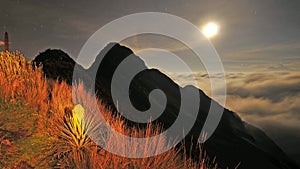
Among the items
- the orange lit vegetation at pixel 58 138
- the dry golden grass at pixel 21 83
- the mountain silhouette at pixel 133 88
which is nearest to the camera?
the orange lit vegetation at pixel 58 138

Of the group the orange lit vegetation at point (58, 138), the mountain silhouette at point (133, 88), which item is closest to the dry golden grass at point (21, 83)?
the orange lit vegetation at point (58, 138)

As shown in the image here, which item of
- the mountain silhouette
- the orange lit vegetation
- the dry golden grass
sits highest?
the mountain silhouette

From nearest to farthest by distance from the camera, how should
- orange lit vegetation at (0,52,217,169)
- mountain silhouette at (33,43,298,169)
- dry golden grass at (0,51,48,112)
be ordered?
orange lit vegetation at (0,52,217,169) < dry golden grass at (0,51,48,112) < mountain silhouette at (33,43,298,169)

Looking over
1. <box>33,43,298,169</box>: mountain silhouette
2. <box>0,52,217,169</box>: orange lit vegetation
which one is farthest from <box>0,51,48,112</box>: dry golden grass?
<box>33,43,298,169</box>: mountain silhouette

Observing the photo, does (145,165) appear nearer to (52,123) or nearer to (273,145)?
(52,123)

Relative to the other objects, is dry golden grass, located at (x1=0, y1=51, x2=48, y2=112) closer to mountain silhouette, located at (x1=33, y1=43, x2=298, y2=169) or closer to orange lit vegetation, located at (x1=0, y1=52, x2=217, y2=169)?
orange lit vegetation, located at (x1=0, y1=52, x2=217, y2=169)

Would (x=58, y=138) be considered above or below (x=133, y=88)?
below

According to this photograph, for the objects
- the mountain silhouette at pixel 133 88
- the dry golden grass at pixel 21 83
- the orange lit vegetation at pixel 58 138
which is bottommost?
the orange lit vegetation at pixel 58 138

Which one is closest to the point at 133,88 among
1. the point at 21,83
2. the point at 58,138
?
the point at 21,83

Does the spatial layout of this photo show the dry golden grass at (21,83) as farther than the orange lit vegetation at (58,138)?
Yes

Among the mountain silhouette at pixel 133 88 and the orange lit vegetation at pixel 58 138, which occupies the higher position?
the mountain silhouette at pixel 133 88

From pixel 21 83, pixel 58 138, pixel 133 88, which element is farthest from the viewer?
pixel 133 88

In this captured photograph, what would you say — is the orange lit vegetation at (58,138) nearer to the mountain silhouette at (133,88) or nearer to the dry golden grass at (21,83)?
the dry golden grass at (21,83)

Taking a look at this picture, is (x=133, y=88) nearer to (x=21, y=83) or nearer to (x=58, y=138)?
(x=21, y=83)
